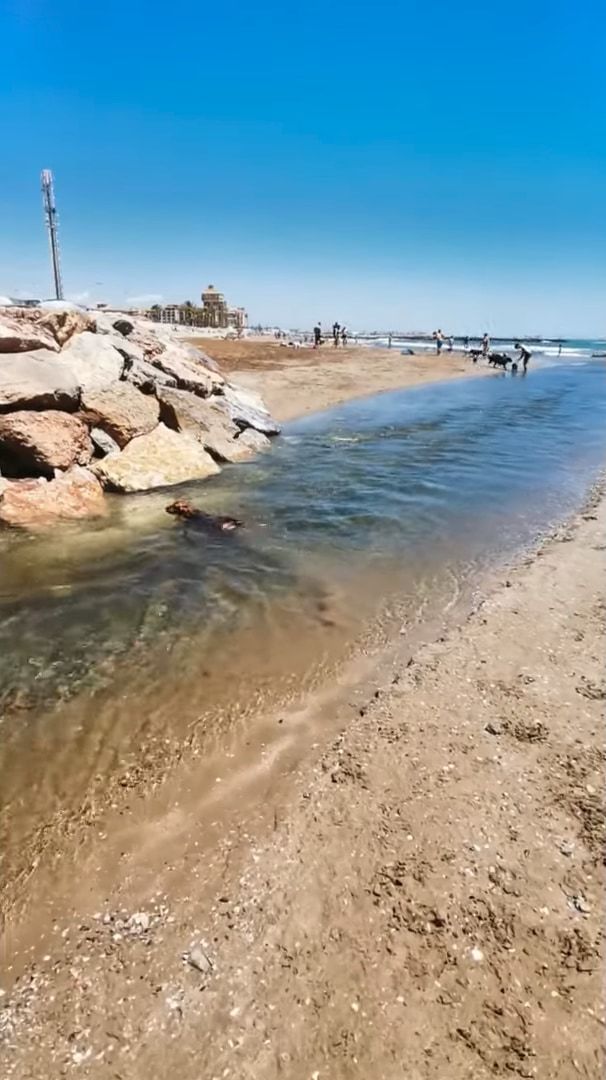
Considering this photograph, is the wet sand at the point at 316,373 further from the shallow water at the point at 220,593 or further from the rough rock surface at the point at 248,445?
the shallow water at the point at 220,593

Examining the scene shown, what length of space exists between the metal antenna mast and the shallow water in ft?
135

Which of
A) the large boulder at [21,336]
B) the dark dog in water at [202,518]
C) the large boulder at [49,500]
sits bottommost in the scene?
the dark dog in water at [202,518]

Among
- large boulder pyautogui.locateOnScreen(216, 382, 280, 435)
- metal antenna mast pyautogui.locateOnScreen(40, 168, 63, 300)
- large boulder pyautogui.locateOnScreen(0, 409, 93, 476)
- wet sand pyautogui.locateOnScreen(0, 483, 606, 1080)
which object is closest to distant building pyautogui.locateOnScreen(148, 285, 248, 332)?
metal antenna mast pyautogui.locateOnScreen(40, 168, 63, 300)

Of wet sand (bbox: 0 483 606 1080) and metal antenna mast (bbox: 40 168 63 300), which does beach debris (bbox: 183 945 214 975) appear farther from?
metal antenna mast (bbox: 40 168 63 300)

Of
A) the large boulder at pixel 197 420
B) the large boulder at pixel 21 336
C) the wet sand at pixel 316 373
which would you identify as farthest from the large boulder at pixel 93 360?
the wet sand at pixel 316 373

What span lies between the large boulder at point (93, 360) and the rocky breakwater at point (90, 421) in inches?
1.0

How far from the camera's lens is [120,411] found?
13445 millimetres

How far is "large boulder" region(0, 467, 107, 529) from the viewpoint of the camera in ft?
33.9

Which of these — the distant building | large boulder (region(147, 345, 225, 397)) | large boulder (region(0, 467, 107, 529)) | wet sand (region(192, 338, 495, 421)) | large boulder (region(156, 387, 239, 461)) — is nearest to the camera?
large boulder (region(0, 467, 107, 529))

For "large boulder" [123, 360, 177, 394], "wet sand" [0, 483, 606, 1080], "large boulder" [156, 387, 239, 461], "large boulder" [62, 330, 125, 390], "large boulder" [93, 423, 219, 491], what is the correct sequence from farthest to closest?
"large boulder" [156, 387, 239, 461] → "large boulder" [123, 360, 177, 394] → "large boulder" [62, 330, 125, 390] → "large boulder" [93, 423, 219, 491] → "wet sand" [0, 483, 606, 1080]

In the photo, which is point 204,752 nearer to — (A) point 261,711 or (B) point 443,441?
(A) point 261,711

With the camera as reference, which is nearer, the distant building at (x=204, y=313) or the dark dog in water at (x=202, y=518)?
the dark dog in water at (x=202, y=518)

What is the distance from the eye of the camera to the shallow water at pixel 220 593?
16.5 ft

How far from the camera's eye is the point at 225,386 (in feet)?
65.6
